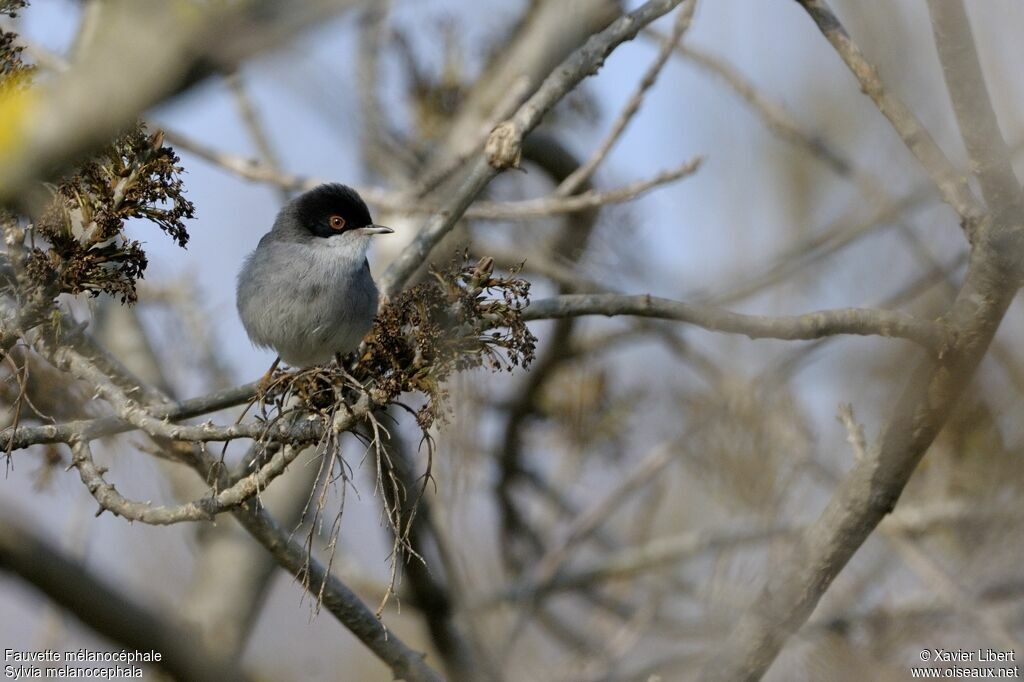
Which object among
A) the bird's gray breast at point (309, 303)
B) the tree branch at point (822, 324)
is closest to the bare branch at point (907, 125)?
the tree branch at point (822, 324)

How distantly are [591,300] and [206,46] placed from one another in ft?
6.31

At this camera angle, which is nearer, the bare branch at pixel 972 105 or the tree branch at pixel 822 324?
the bare branch at pixel 972 105

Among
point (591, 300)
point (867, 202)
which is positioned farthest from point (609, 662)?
point (591, 300)

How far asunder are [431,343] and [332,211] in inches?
111

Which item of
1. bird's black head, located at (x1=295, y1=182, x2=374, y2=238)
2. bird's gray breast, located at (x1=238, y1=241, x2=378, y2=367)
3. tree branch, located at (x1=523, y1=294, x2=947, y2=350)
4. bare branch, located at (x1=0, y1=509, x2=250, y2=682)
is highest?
bird's black head, located at (x1=295, y1=182, x2=374, y2=238)

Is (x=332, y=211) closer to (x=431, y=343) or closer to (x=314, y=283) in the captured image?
(x=314, y=283)

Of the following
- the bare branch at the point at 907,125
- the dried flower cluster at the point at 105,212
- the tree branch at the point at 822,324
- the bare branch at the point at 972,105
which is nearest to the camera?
the dried flower cluster at the point at 105,212

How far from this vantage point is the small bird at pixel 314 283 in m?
4.90

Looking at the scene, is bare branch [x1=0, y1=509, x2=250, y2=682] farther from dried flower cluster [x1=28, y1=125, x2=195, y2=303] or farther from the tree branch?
the tree branch

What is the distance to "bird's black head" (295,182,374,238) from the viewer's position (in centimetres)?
540

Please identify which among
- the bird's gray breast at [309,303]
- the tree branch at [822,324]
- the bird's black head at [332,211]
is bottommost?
the tree branch at [822,324]

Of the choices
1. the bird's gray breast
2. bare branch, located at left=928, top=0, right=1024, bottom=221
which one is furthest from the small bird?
bare branch, located at left=928, top=0, right=1024, bottom=221

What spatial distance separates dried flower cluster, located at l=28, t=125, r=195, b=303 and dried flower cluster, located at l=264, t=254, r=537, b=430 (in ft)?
1.92

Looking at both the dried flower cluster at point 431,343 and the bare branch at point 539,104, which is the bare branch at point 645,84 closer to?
the bare branch at point 539,104
